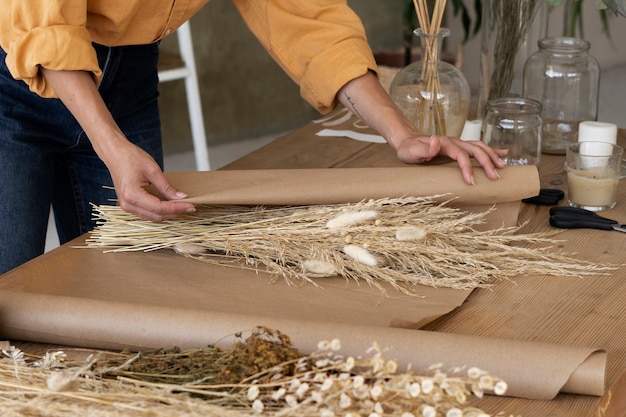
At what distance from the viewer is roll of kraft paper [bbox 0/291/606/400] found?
3.05 ft

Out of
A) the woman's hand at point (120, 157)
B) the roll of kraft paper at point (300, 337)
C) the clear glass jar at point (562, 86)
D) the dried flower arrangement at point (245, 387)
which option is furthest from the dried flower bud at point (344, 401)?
the clear glass jar at point (562, 86)

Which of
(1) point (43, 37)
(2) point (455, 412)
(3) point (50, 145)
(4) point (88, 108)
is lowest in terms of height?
(2) point (455, 412)

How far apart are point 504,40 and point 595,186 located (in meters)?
0.50

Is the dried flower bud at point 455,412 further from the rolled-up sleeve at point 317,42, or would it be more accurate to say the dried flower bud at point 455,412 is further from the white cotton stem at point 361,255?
the rolled-up sleeve at point 317,42

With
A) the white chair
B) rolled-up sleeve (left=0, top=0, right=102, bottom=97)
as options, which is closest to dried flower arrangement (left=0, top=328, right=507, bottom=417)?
rolled-up sleeve (left=0, top=0, right=102, bottom=97)

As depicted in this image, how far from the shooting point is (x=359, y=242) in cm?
123

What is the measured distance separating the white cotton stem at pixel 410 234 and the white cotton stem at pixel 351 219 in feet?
0.18

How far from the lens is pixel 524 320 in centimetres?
112

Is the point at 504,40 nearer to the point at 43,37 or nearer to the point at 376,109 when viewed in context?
the point at 376,109

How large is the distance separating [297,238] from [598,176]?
582mm

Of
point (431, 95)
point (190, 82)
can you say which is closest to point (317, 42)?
point (431, 95)

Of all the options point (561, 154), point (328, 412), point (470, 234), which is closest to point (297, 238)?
point (470, 234)

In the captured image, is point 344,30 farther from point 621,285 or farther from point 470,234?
point 621,285

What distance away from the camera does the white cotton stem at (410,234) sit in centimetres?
120
